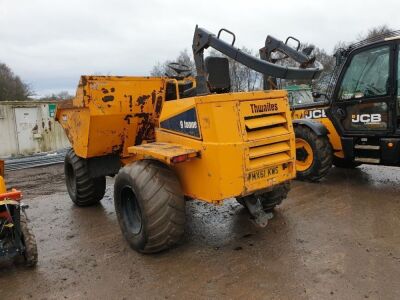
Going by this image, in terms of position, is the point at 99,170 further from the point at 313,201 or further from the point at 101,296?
the point at 313,201

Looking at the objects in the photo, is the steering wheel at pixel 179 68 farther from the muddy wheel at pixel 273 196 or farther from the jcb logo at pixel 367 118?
the jcb logo at pixel 367 118

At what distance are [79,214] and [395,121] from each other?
4.70 meters

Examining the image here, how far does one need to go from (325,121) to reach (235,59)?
3.28 metres

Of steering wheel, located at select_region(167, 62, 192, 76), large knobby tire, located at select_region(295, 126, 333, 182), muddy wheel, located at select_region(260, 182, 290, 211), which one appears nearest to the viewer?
muddy wheel, located at select_region(260, 182, 290, 211)

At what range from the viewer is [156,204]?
12.0ft

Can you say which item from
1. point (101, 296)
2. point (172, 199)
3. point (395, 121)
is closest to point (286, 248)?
point (172, 199)

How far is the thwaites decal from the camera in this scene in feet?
11.9

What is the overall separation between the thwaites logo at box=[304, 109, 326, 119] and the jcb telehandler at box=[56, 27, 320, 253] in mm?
2705

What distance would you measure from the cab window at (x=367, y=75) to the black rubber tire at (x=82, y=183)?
4035 mm

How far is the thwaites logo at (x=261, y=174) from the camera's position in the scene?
359cm

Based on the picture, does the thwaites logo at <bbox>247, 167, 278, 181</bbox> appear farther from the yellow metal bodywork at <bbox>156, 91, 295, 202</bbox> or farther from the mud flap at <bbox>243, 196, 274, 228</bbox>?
the mud flap at <bbox>243, 196, 274, 228</bbox>

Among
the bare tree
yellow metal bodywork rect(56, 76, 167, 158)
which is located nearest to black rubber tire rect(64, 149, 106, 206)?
yellow metal bodywork rect(56, 76, 167, 158)

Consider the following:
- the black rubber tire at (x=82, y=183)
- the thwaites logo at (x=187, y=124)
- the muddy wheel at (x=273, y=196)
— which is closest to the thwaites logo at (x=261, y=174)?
the thwaites logo at (x=187, y=124)

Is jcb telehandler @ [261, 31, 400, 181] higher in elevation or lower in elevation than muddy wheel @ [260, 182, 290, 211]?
higher
